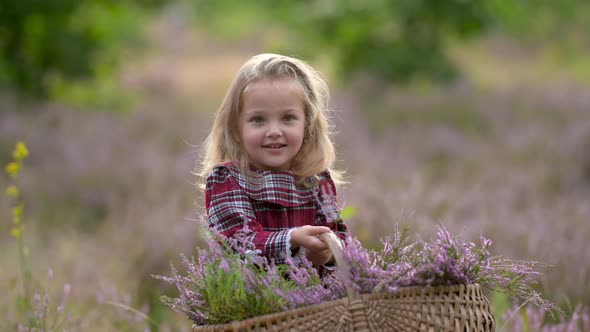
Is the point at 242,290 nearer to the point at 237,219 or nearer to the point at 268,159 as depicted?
the point at 237,219

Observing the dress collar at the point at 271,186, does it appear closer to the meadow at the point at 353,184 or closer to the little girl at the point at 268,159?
the little girl at the point at 268,159

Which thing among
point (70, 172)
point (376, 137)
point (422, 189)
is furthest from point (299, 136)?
point (376, 137)

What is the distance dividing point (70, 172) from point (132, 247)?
232cm

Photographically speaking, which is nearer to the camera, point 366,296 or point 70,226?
point 366,296

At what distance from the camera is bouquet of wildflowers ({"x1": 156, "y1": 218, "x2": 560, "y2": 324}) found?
2035 mm

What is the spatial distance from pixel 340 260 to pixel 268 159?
0.62 meters

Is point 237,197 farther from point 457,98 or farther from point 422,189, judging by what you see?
point 457,98

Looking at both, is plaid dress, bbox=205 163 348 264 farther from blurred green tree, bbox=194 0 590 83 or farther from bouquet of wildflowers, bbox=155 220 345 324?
blurred green tree, bbox=194 0 590 83

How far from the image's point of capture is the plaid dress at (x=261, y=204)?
2.43 meters

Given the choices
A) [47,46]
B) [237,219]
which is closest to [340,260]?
[237,219]

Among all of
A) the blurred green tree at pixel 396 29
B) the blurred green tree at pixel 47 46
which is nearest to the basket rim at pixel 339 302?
the blurred green tree at pixel 47 46

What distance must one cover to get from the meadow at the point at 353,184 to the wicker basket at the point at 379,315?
0.57 meters

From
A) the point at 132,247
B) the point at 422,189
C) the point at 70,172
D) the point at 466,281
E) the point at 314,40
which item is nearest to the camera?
the point at 466,281

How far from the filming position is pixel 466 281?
6.95 ft
